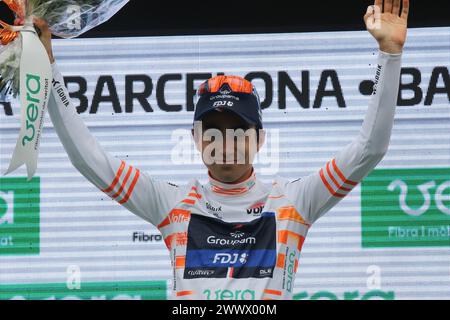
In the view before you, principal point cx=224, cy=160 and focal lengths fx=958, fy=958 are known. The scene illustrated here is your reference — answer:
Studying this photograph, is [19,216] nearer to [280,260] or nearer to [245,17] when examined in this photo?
[245,17]

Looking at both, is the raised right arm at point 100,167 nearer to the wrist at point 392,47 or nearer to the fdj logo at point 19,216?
the wrist at point 392,47

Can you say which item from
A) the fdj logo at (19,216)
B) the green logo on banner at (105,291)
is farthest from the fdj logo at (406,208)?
the fdj logo at (19,216)

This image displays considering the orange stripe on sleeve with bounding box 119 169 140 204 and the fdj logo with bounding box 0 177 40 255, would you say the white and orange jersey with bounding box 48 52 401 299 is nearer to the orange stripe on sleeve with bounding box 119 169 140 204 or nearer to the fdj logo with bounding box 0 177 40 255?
the orange stripe on sleeve with bounding box 119 169 140 204

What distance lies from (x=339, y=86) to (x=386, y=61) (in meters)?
1.81

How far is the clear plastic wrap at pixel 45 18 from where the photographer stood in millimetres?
2702

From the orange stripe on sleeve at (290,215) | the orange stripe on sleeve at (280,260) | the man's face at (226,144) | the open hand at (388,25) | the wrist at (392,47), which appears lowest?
the orange stripe on sleeve at (280,260)

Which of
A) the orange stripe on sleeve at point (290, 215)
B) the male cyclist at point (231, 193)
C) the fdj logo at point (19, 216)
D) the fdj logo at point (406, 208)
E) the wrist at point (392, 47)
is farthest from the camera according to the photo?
the fdj logo at point (19, 216)

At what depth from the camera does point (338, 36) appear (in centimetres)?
424

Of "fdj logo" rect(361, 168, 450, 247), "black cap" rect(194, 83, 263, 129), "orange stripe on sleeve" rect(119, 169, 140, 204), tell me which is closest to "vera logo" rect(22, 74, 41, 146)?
"orange stripe on sleeve" rect(119, 169, 140, 204)

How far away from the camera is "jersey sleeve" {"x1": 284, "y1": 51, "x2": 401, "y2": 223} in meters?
2.43

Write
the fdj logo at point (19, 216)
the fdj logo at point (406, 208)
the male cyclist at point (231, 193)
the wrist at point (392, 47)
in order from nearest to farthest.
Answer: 1. the wrist at point (392, 47)
2. the male cyclist at point (231, 193)
3. the fdj logo at point (406, 208)
4. the fdj logo at point (19, 216)

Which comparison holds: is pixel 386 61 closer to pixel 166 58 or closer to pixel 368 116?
pixel 368 116

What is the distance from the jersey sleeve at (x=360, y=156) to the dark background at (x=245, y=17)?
164cm
